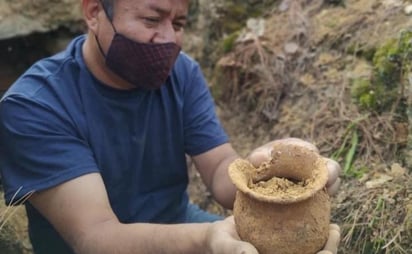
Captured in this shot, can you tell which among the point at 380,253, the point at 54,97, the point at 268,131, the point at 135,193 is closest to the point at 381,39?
the point at 268,131

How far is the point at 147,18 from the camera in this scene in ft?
8.10

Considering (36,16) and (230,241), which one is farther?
(36,16)

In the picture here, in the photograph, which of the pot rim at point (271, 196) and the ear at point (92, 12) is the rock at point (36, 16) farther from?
the pot rim at point (271, 196)

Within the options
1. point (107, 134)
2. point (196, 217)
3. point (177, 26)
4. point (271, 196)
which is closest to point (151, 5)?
point (177, 26)

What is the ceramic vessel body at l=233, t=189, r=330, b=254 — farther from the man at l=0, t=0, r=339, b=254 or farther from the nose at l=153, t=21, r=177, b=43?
the nose at l=153, t=21, r=177, b=43

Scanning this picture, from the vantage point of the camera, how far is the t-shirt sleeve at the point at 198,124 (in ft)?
9.29

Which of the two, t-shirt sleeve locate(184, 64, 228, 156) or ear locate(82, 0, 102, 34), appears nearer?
ear locate(82, 0, 102, 34)

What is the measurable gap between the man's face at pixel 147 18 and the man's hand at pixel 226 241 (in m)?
0.78

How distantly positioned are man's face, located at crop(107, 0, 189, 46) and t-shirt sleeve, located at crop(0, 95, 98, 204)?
0.39 m

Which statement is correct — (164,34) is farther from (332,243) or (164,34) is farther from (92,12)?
(332,243)

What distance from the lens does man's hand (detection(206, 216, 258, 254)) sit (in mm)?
1879

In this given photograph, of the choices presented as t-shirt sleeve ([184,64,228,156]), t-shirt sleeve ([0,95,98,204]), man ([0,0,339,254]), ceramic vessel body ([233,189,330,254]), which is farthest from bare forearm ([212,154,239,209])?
ceramic vessel body ([233,189,330,254])

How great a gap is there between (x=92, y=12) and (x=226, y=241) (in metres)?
1.10

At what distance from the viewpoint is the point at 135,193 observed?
2.77 metres
